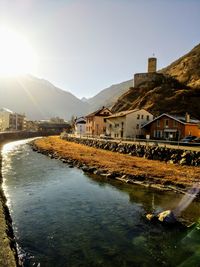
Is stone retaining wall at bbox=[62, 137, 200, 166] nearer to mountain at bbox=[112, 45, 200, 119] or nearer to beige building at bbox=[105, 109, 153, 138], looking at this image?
beige building at bbox=[105, 109, 153, 138]

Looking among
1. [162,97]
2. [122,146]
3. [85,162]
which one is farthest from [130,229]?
[162,97]

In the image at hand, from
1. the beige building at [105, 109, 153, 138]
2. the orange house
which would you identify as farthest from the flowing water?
the beige building at [105, 109, 153, 138]

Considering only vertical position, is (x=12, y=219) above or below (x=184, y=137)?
below

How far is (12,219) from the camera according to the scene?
19.6m

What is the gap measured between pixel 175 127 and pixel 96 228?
51392 mm

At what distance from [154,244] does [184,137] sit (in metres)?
50.2

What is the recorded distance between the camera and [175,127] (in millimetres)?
66250

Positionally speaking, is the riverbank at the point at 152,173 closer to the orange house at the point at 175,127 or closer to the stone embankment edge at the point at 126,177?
the stone embankment edge at the point at 126,177

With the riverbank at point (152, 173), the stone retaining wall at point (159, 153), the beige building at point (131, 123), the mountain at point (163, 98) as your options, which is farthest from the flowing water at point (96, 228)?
the mountain at point (163, 98)

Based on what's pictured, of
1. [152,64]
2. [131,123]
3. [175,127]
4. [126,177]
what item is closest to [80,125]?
[131,123]

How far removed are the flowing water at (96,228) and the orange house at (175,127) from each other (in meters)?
37.8

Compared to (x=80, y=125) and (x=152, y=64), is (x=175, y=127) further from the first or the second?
(x=152, y=64)

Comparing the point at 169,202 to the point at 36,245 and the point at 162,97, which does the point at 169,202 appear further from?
the point at 162,97

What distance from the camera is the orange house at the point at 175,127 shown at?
212 feet
